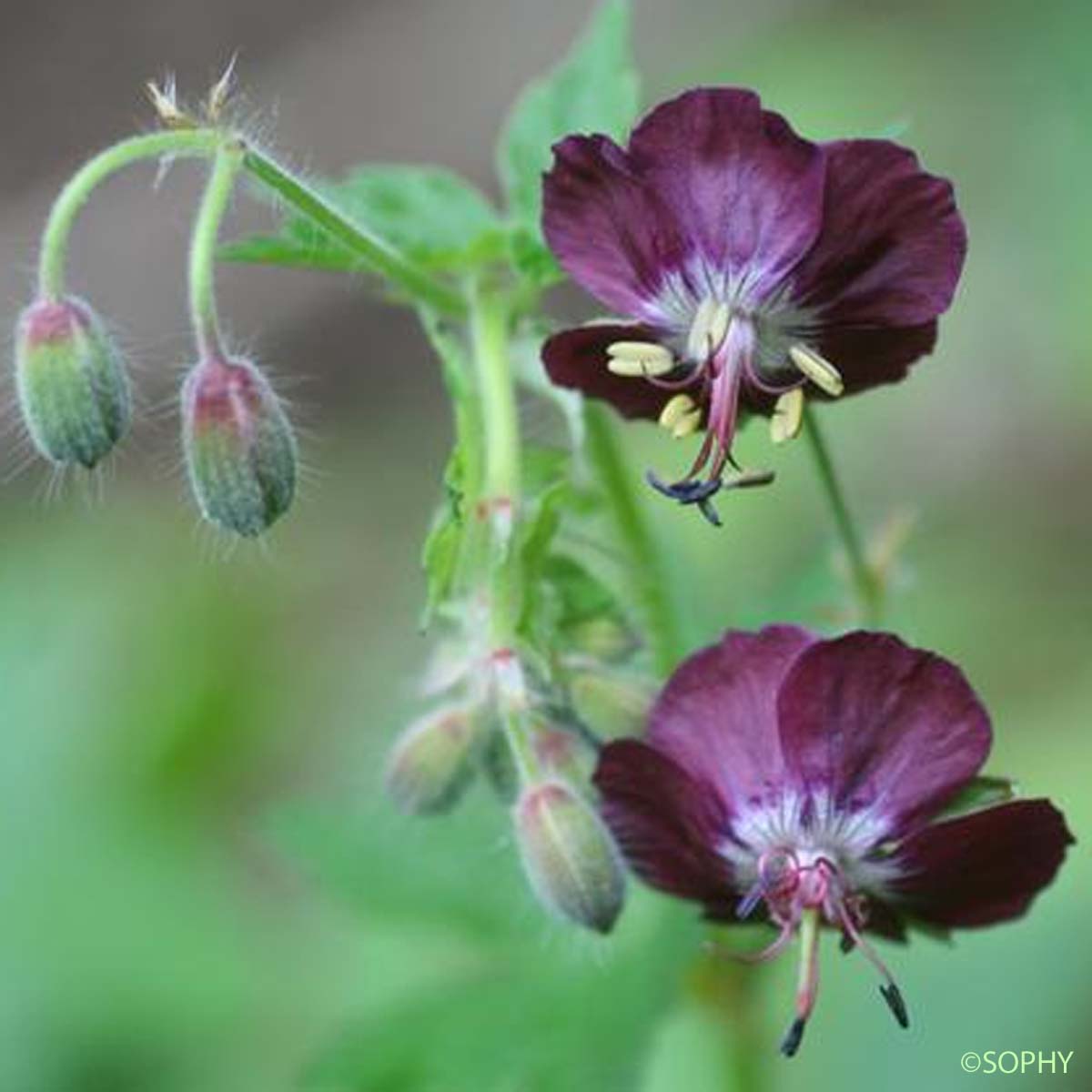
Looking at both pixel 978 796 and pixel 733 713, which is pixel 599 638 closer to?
pixel 733 713

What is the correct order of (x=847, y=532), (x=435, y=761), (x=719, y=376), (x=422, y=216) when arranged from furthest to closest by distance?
(x=847, y=532) → (x=422, y=216) → (x=435, y=761) → (x=719, y=376)

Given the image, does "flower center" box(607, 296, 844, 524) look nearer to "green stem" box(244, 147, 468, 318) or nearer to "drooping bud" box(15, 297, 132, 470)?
"green stem" box(244, 147, 468, 318)

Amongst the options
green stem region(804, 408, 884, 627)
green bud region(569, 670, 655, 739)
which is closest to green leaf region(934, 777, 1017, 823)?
green bud region(569, 670, 655, 739)

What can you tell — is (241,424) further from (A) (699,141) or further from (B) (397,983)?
(B) (397,983)

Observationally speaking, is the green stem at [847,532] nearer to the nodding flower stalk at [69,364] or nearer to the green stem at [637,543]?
the green stem at [637,543]

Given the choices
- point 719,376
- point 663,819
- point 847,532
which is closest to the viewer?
point 719,376

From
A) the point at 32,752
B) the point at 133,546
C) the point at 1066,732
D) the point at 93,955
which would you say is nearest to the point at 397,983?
the point at 93,955


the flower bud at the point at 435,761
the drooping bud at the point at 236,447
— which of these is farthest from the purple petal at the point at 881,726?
the drooping bud at the point at 236,447

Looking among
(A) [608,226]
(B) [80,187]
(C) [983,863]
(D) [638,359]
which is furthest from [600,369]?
(C) [983,863]

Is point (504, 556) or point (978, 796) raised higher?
point (504, 556)
